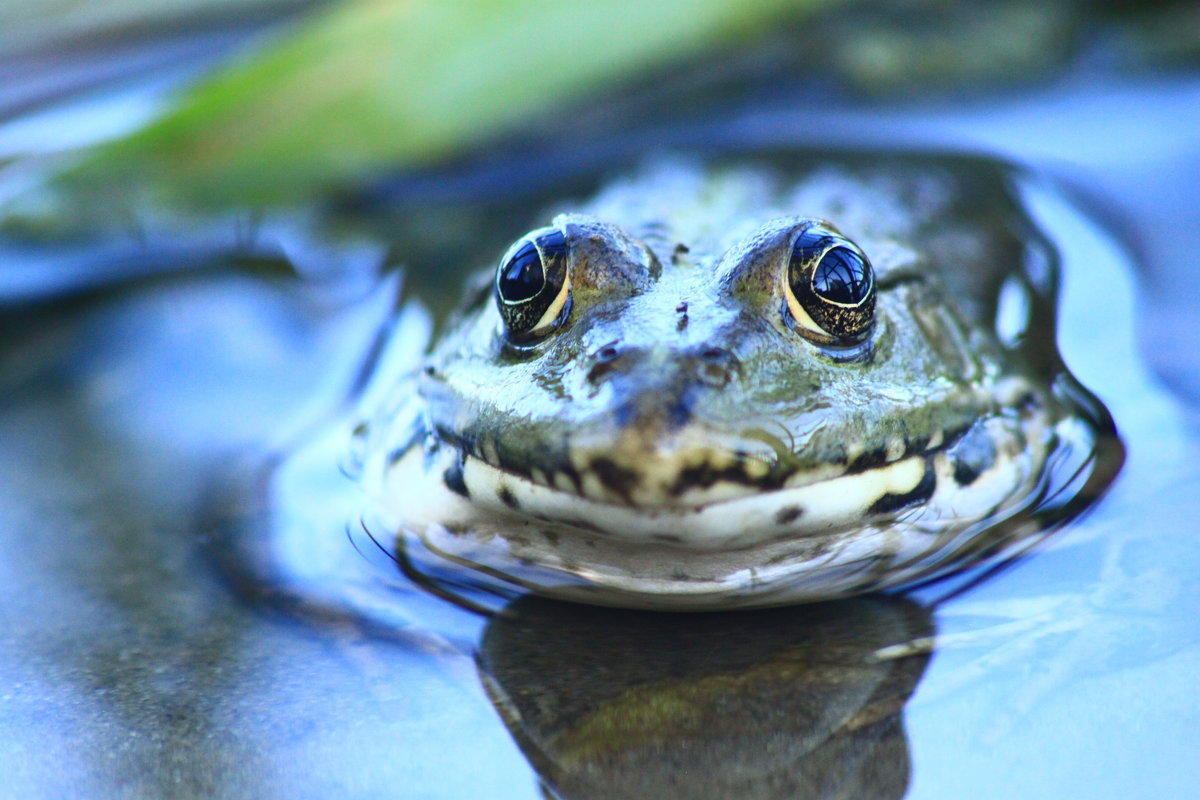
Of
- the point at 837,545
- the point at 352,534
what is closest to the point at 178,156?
the point at 352,534

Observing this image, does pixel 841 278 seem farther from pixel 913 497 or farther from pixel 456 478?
pixel 456 478

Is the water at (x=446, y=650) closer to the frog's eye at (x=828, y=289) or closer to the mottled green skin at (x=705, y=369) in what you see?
the mottled green skin at (x=705, y=369)

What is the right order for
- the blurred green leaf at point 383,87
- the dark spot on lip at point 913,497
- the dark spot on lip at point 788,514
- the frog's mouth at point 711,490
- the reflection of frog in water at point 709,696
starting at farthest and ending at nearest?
the blurred green leaf at point 383,87 → the dark spot on lip at point 913,497 → the dark spot on lip at point 788,514 → the frog's mouth at point 711,490 → the reflection of frog in water at point 709,696

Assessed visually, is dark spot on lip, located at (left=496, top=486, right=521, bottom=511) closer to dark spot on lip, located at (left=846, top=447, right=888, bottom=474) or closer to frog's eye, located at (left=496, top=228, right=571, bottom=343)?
frog's eye, located at (left=496, top=228, right=571, bottom=343)

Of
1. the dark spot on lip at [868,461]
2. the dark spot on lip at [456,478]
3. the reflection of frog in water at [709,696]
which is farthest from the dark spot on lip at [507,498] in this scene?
the dark spot on lip at [868,461]

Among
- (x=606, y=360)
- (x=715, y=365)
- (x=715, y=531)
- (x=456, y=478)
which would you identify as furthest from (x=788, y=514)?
(x=456, y=478)

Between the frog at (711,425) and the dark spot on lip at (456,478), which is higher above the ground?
the frog at (711,425)

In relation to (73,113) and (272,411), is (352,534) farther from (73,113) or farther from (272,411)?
(73,113)
